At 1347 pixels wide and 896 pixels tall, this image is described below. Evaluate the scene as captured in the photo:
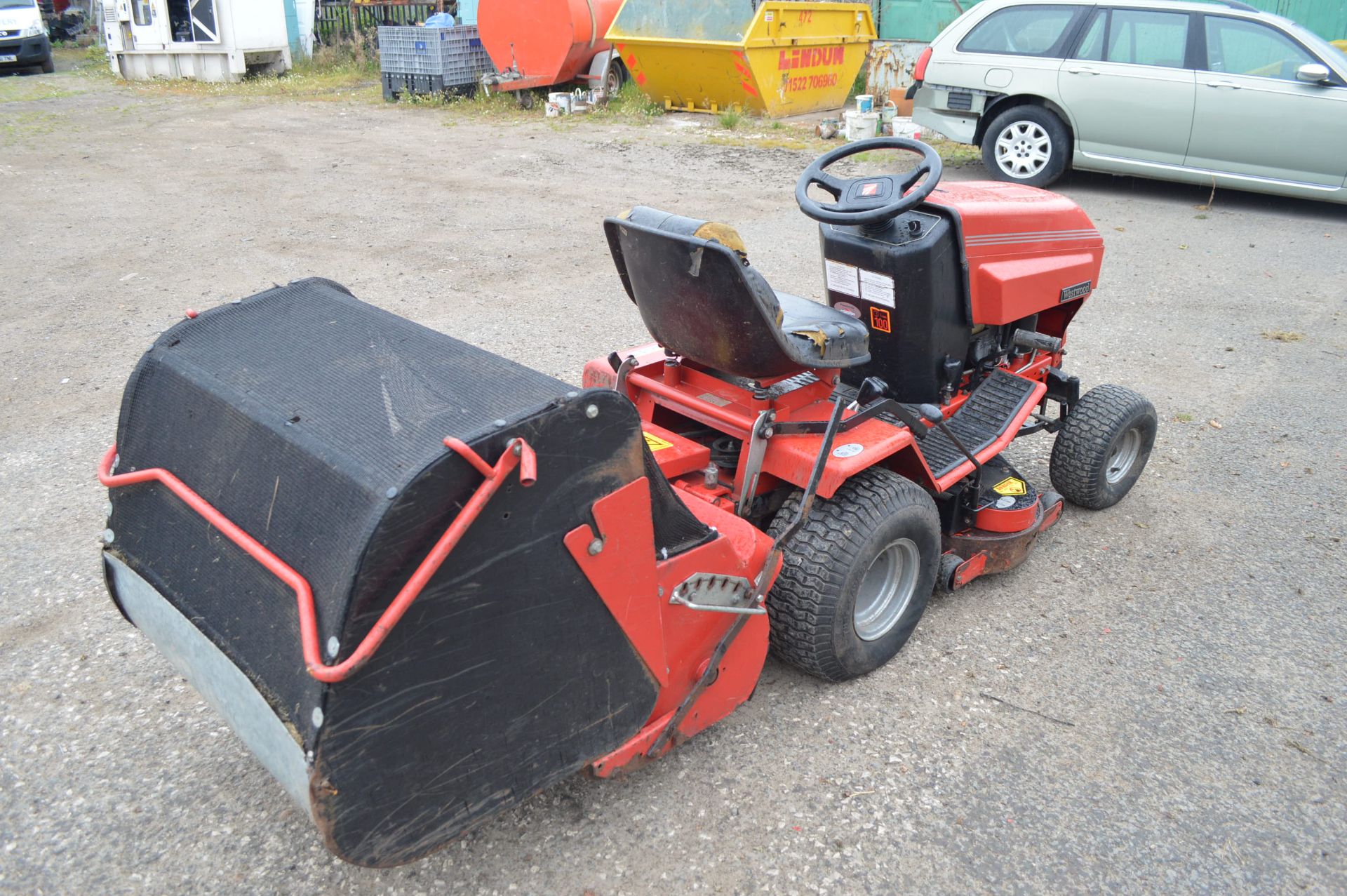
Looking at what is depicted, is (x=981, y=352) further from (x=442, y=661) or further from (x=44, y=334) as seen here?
(x=44, y=334)

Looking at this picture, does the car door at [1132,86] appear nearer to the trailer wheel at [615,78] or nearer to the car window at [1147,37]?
the car window at [1147,37]

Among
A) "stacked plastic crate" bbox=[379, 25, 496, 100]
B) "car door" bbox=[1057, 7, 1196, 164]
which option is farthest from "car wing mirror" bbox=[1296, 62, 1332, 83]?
"stacked plastic crate" bbox=[379, 25, 496, 100]

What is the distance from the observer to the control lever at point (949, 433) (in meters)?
3.22

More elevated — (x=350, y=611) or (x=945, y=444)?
(x=350, y=611)

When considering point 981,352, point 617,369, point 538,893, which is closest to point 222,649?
point 538,893

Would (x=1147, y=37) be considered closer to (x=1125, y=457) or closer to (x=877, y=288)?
(x=1125, y=457)

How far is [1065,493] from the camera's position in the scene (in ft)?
13.2

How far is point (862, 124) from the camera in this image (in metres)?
10.6

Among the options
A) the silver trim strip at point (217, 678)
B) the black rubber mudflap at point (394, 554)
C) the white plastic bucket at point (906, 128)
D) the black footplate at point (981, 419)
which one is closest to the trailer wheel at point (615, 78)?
the white plastic bucket at point (906, 128)

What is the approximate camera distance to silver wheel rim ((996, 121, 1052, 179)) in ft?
29.7

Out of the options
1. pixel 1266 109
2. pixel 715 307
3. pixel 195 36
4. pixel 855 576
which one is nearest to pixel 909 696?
pixel 855 576

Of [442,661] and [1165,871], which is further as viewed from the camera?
[1165,871]

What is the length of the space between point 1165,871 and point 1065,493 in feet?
6.10

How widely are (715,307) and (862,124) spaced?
8.69 metres
